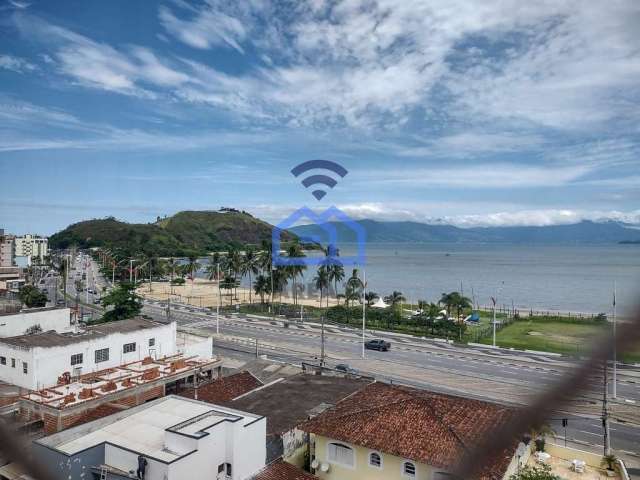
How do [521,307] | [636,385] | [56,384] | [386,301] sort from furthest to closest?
[521,307], [386,301], [636,385], [56,384]

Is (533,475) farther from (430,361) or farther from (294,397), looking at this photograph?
(430,361)

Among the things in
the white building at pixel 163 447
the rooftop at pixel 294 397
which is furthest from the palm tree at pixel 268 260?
the white building at pixel 163 447

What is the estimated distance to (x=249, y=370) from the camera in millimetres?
26609

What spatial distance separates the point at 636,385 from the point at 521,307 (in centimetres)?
4346

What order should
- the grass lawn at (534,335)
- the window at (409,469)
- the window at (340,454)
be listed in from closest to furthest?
the window at (409,469)
the window at (340,454)
the grass lawn at (534,335)

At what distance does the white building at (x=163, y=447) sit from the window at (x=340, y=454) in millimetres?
2235

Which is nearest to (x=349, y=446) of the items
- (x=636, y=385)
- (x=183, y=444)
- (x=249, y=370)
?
(x=183, y=444)

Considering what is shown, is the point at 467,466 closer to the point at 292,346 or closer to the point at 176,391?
the point at 176,391

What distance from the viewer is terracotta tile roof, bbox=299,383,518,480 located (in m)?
14.2

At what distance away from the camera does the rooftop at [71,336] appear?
24.7 meters

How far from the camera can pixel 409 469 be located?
14.3 metres

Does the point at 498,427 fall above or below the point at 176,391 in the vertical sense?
above

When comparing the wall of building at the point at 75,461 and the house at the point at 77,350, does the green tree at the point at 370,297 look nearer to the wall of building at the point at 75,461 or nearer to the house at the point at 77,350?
the house at the point at 77,350

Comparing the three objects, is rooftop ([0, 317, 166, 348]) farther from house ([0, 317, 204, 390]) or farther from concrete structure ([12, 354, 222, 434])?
concrete structure ([12, 354, 222, 434])
